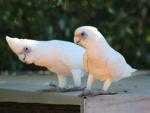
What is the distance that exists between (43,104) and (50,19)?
2.63 m

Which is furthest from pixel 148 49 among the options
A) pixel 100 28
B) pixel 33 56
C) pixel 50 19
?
pixel 33 56

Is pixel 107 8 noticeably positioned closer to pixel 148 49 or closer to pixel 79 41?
pixel 148 49

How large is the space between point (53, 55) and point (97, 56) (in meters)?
0.28

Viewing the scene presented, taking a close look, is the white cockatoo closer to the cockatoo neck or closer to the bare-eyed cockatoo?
the cockatoo neck

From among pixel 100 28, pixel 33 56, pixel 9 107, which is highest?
pixel 100 28

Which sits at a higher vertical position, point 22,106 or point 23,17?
point 23,17

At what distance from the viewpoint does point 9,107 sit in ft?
9.32

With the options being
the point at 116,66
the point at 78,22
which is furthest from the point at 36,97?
the point at 78,22

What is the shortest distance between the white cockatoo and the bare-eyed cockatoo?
159 mm

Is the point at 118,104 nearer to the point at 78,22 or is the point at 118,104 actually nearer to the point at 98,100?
the point at 98,100

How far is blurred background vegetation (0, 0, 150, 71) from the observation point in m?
4.88

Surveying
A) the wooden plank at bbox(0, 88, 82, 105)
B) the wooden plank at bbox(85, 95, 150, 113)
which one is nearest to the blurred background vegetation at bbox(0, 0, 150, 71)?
the wooden plank at bbox(0, 88, 82, 105)

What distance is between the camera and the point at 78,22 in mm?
5387

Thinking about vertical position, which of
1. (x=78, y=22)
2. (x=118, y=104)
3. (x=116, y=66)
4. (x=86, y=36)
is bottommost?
(x=118, y=104)
